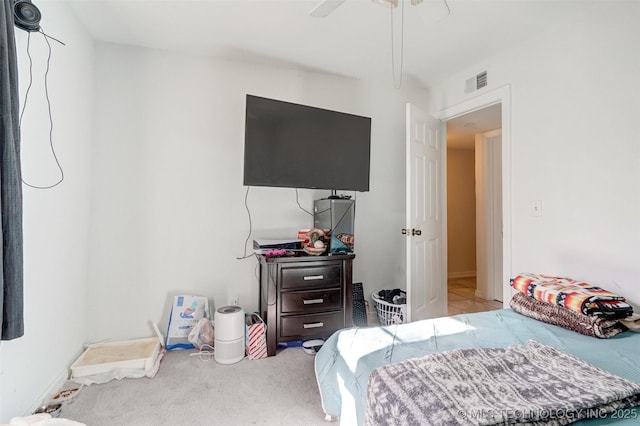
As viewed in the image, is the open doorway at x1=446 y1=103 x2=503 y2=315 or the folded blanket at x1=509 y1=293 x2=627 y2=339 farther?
the open doorway at x1=446 y1=103 x2=503 y2=315

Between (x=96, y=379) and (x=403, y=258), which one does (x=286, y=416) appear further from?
(x=403, y=258)

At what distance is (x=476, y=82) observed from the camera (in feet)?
8.84

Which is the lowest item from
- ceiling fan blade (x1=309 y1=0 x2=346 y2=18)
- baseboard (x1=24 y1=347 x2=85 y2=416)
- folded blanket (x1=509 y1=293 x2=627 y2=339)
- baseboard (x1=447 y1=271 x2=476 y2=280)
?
baseboard (x1=447 y1=271 x2=476 y2=280)

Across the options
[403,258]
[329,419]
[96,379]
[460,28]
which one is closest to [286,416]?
[329,419]

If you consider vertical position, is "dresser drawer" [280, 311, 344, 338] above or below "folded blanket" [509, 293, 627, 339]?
below

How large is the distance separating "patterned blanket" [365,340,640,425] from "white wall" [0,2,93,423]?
1682 mm

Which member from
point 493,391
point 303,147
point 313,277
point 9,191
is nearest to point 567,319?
point 493,391

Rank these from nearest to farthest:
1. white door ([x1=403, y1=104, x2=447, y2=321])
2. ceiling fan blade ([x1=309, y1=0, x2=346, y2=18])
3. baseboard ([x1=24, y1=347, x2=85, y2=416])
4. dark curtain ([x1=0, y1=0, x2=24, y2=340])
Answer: dark curtain ([x1=0, y1=0, x2=24, y2=340]) < ceiling fan blade ([x1=309, y1=0, x2=346, y2=18]) < baseboard ([x1=24, y1=347, x2=85, y2=416]) < white door ([x1=403, y1=104, x2=447, y2=321])

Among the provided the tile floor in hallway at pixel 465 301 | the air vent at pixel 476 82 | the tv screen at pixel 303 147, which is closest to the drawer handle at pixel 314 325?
the tv screen at pixel 303 147

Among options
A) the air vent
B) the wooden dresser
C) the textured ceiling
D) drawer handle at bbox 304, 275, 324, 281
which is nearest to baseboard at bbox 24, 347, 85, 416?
the wooden dresser

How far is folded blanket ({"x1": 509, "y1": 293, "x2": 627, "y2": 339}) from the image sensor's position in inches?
54.4

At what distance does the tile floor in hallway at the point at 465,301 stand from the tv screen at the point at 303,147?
6.28 feet

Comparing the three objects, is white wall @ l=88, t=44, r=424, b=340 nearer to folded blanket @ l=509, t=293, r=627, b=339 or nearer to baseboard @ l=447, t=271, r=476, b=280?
folded blanket @ l=509, t=293, r=627, b=339

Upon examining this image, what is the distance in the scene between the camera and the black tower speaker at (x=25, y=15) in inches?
52.8
